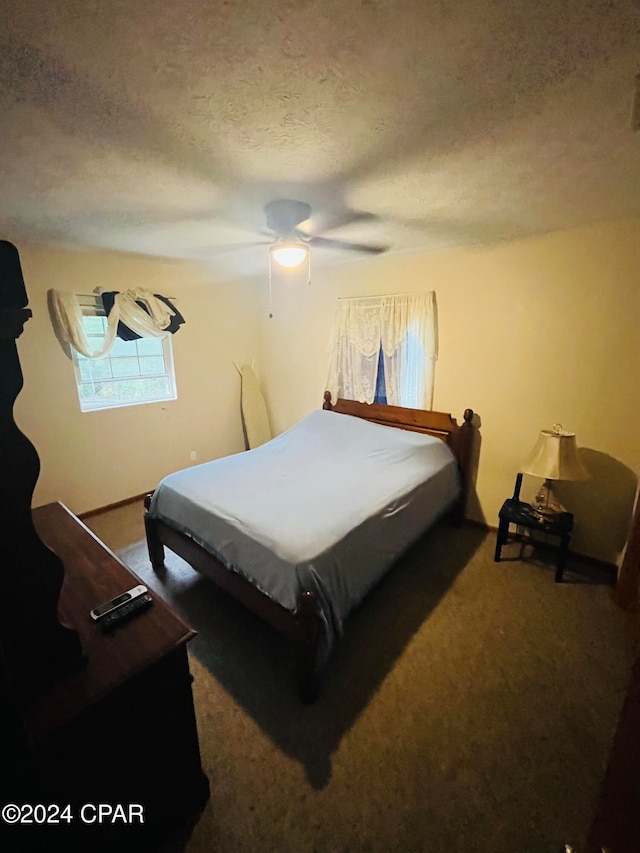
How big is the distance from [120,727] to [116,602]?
34 centimetres

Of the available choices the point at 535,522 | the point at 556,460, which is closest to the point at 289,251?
the point at 556,460

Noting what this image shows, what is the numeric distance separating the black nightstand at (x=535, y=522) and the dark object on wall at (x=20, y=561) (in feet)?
8.28

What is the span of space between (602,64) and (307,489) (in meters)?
2.11

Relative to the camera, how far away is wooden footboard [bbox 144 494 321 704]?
152 centimetres

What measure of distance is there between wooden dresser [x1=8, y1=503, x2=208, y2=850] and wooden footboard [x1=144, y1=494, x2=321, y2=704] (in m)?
0.50

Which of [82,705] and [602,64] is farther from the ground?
[602,64]

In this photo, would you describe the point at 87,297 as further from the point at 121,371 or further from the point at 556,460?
the point at 556,460

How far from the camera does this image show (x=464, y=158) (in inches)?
53.6

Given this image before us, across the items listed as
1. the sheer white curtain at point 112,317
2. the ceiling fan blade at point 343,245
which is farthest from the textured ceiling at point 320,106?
the sheer white curtain at point 112,317

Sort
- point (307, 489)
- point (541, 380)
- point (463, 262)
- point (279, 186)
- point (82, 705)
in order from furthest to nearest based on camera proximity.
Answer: point (463, 262) < point (541, 380) < point (307, 489) < point (279, 186) < point (82, 705)

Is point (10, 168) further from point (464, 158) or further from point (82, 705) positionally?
point (82, 705)

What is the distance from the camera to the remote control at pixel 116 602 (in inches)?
45.1

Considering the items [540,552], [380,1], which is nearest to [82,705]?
[380,1]

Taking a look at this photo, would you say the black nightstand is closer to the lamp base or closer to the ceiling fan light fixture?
the lamp base
